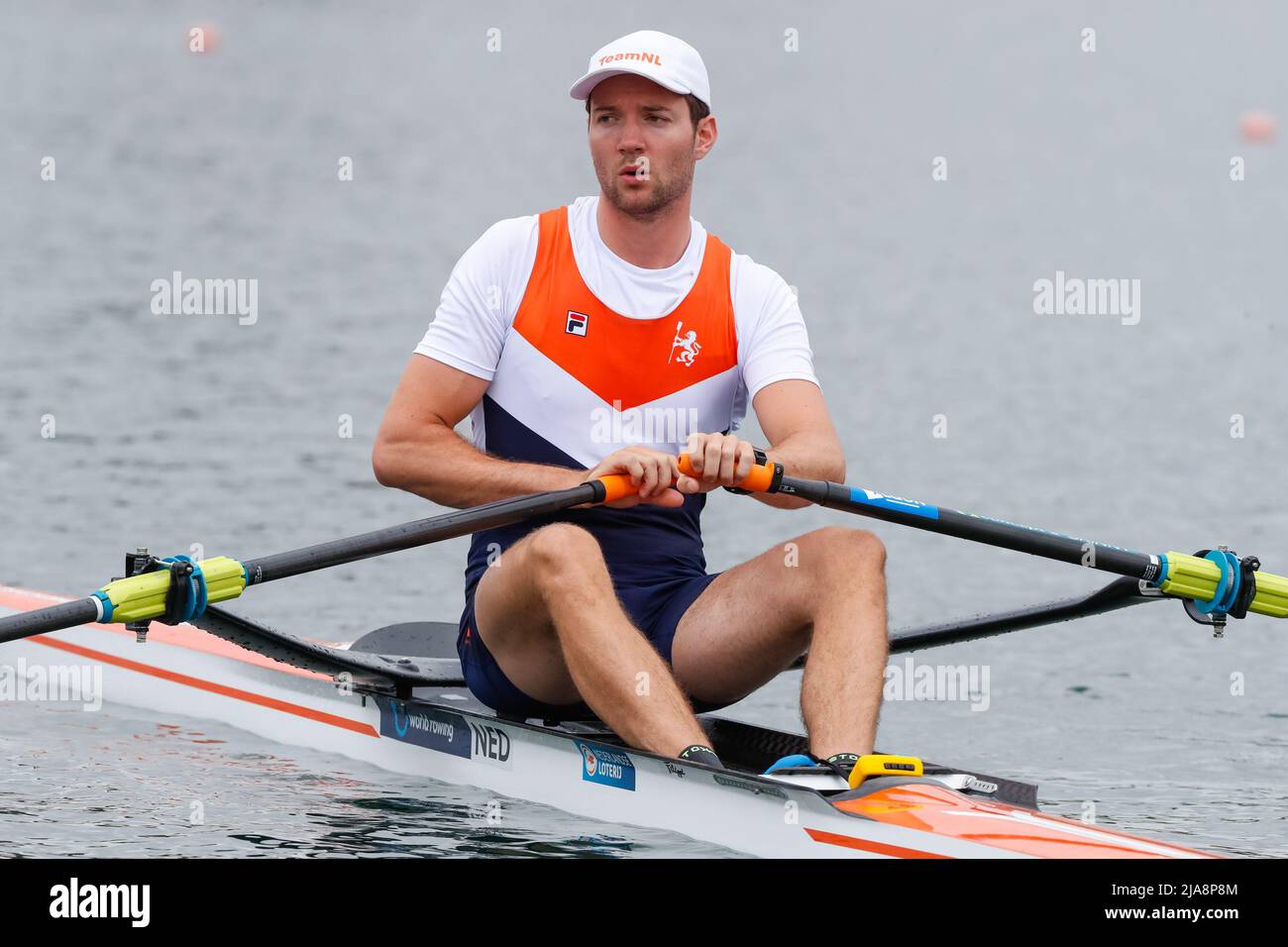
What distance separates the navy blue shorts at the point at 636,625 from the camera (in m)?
5.88

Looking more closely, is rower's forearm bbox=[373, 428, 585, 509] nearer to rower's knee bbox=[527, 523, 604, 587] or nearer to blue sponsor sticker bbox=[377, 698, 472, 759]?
rower's knee bbox=[527, 523, 604, 587]

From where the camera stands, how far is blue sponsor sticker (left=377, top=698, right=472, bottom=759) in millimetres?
6262

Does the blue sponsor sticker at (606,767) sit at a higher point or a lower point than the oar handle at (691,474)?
lower

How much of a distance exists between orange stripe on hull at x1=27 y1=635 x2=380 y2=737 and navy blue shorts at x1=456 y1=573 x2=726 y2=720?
0.67 metres

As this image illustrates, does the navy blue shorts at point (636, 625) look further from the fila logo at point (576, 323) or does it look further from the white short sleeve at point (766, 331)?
the fila logo at point (576, 323)

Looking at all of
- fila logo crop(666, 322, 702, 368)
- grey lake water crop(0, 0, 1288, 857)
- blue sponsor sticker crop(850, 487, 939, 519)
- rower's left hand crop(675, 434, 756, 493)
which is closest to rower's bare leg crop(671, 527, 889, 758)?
blue sponsor sticker crop(850, 487, 939, 519)

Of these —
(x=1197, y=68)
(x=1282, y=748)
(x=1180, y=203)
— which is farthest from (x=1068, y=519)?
(x=1197, y=68)

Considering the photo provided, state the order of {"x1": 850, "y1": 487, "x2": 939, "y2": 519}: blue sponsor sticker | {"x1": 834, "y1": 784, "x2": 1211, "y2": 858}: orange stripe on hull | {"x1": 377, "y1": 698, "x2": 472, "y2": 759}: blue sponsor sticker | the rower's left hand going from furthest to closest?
{"x1": 377, "y1": 698, "x2": 472, "y2": 759}: blue sponsor sticker, {"x1": 850, "y1": 487, "x2": 939, "y2": 519}: blue sponsor sticker, the rower's left hand, {"x1": 834, "y1": 784, "x2": 1211, "y2": 858}: orange stripe on hull

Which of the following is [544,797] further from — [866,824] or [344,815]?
[866,824]

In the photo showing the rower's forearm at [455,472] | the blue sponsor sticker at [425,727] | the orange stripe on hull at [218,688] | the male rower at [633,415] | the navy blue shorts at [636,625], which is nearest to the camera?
the male rower at [633,415]

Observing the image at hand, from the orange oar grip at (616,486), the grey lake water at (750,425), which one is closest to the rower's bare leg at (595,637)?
the orange oar grip at (616,486)

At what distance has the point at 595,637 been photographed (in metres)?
5.33

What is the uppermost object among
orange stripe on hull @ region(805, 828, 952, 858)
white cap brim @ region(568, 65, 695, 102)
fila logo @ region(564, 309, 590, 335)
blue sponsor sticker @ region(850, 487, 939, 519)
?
white cap brim @ region(568, 65, 695, 102)
